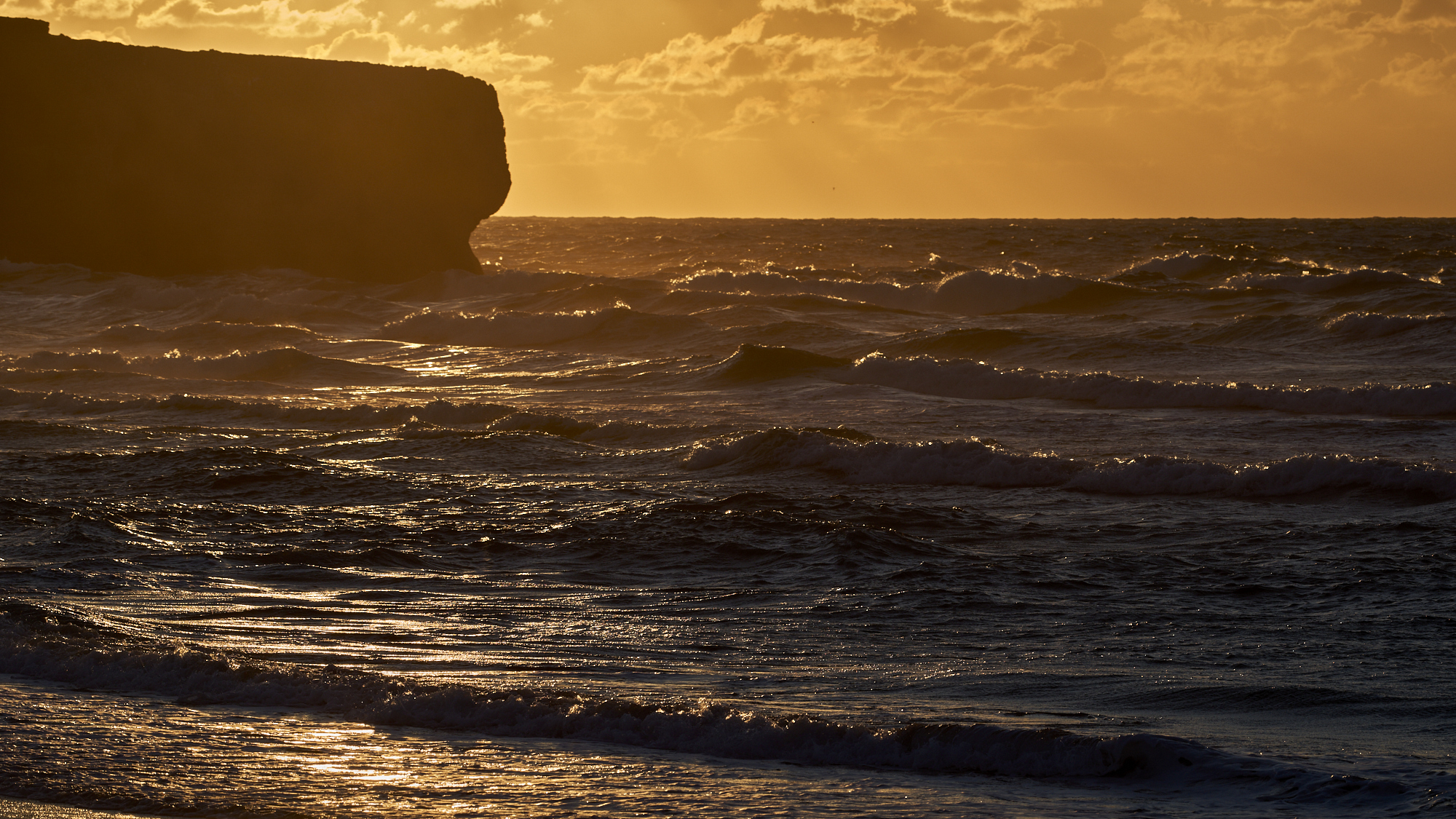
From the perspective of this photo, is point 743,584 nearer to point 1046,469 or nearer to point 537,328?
point 1046,469

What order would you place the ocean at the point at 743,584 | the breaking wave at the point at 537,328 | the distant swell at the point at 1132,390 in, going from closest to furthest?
1. the ocean at the point at 743,584
2. the distant swell at the point at 1132,390
3. the breaking wave at the point at 537,328

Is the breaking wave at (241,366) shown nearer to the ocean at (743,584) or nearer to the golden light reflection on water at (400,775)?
the ocean at (743,584)

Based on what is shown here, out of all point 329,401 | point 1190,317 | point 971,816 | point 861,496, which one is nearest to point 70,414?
point 329,401

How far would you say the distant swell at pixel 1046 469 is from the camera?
35.9ft

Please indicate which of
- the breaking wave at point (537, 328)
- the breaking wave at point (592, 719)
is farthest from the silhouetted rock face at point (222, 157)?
the breaking wave at point (592, 719)

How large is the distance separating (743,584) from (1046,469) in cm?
478

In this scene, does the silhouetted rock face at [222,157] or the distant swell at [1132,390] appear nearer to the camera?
the distant swell at [1132,390]

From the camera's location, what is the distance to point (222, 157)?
36.2 m

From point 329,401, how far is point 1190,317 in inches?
731

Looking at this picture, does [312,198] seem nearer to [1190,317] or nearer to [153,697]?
[1190,317]

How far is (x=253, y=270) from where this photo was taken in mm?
37188

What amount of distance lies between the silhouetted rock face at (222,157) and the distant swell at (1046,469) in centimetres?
2781

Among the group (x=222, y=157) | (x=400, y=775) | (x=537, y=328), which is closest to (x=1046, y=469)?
(x=400, y=775)

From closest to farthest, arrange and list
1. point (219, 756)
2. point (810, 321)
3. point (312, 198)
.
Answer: point (219, 756), point (810, 321), point (312, 198)
